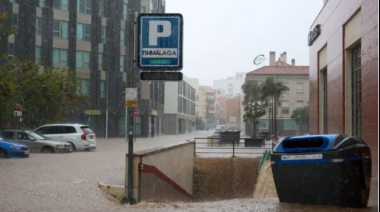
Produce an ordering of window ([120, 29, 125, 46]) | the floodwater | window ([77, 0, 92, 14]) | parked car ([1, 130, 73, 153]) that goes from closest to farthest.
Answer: the floodwater → parked car ([1, 130, 73, 153]) → window ([77, 0, 92, 14]) → window ([120, 29, 125, 46])

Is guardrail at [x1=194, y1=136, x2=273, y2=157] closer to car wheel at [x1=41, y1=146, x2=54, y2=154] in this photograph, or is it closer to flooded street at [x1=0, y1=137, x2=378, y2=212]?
car wheel at [x1=41, y1=146, x2=54, y2=154]

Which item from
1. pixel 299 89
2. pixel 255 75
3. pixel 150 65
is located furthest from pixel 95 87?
pixel 150 65

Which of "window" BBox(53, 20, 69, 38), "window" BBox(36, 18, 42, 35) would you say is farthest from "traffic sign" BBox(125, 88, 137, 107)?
"window" BBox(53, 20, 69, 38)

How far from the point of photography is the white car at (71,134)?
2545cm

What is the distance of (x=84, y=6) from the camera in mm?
50906

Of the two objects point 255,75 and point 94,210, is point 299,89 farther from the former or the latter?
point 94,210

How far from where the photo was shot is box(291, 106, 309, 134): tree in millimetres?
66188

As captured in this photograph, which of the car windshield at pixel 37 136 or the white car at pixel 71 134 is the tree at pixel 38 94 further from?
the car windshield at pixel 37 136

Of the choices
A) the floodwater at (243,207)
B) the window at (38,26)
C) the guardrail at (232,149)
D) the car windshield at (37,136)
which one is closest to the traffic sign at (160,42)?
the floodwater at (243,207)

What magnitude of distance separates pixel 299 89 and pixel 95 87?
3293 centimetres

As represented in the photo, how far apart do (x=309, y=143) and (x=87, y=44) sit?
45671 mm

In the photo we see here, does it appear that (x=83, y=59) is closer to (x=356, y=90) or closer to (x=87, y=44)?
(x=87, y=44)

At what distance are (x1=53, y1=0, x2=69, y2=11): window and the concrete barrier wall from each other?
35.7 meters

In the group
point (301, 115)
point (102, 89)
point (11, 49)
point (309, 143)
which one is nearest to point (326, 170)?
point (309, 143)
